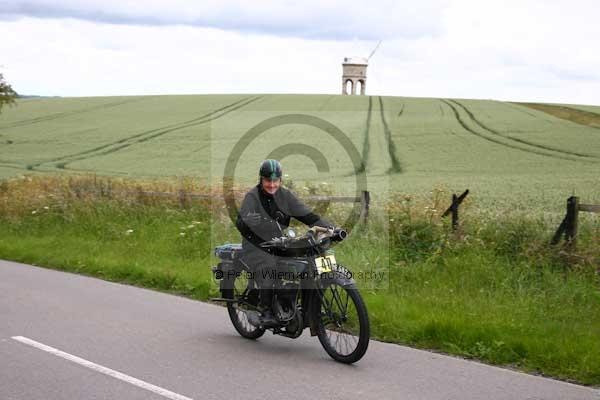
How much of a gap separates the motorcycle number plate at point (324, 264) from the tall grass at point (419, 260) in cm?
149

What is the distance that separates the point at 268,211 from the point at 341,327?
56.4 inches

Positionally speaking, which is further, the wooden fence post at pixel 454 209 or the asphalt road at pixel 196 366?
the wooden fence post at pixel 454 209

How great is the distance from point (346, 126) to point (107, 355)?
111 ft

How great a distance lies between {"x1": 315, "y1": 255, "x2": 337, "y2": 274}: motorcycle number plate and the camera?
6.72 meters

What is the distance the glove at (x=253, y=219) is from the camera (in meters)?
7.14

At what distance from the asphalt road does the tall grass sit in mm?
681

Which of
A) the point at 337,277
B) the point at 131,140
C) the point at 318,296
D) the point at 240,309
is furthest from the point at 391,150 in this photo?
the point at 337,277

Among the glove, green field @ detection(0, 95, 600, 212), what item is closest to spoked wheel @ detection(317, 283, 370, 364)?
the glove

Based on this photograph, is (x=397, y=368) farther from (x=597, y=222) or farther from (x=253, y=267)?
(x=597, y=222)

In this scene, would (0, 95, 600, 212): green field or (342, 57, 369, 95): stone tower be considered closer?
(0, 95, 600, 212): green field

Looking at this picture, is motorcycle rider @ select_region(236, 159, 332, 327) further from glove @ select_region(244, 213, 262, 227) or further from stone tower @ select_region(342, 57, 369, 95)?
stone tower @ select_region(342, 57, 369, 95)

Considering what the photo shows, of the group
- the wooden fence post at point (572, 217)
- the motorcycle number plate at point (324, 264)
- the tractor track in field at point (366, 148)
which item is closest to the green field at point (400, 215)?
the tractor track in field at point (366, 148)

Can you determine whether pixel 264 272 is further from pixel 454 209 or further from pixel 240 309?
pixel 454 209

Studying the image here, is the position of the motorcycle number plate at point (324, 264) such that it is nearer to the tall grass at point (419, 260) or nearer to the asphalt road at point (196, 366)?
the asphalt road at point (196, 366)
